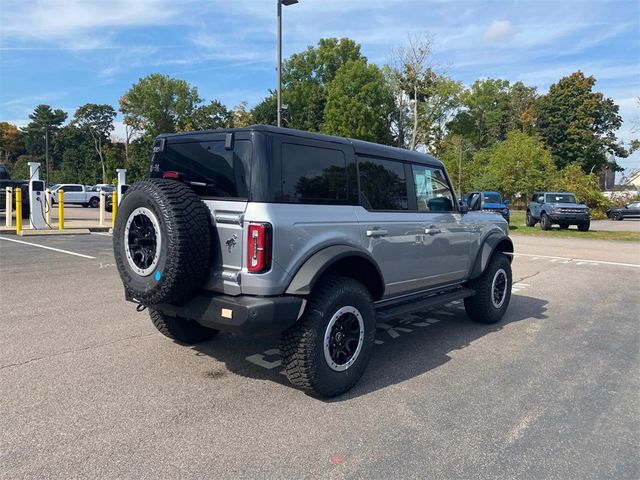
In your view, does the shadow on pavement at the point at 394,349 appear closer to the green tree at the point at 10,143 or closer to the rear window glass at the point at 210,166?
the rear window glass at the point at 210,166

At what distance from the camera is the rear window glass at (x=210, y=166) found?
365cm

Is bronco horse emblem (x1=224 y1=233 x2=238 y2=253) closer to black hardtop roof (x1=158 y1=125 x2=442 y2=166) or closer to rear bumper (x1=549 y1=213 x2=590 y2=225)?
black hardtop roof (x1=158 y1=125 x2=442 y2=166)

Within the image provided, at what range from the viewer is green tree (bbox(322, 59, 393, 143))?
152 feet

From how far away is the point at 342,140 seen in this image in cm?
425

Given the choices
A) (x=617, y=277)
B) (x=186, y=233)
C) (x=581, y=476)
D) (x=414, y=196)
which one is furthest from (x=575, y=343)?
(x=617, y=277)

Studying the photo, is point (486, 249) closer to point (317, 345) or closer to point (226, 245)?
point (317, 345)

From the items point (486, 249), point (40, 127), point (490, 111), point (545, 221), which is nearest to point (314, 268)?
Result: point (486, 249)

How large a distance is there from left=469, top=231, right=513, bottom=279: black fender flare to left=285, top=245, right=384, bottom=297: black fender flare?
2.62 metres

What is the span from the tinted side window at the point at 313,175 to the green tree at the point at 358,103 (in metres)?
42.6

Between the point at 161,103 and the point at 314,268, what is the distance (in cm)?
6283

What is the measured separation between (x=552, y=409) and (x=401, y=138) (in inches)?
1870

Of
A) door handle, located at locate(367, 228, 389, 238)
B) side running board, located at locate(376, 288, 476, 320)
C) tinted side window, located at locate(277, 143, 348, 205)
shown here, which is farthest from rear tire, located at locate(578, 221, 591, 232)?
tinted side window, located at locate(277, 143, 348, 205)

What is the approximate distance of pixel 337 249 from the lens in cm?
381

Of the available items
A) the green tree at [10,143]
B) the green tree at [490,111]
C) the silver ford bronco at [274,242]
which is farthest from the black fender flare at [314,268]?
the green tree at [10,143]
